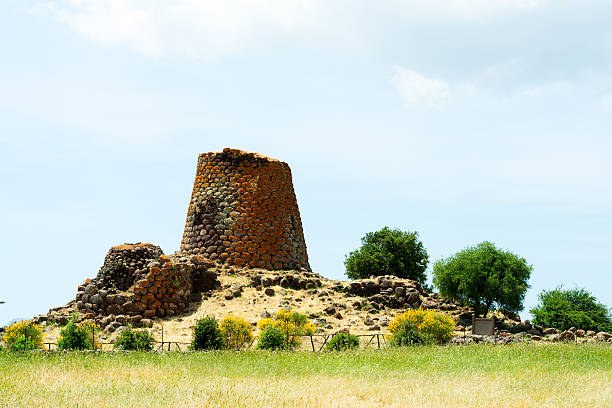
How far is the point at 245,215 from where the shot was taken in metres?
29.8

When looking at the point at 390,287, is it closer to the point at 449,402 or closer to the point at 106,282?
the point at 106,282

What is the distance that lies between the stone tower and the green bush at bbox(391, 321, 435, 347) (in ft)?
36.1

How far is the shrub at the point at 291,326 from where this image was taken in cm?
1958

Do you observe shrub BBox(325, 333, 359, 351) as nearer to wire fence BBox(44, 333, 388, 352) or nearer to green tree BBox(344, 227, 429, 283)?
wire fence BBox(44, 333, 388, 352)

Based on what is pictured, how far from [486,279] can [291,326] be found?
12.6 m

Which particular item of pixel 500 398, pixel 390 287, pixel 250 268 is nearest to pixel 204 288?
pixel 250 268

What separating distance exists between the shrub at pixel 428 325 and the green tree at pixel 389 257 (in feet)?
51.9

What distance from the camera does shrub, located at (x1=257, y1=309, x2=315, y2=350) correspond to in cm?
1958

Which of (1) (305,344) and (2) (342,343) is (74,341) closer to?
(1) (305,344)

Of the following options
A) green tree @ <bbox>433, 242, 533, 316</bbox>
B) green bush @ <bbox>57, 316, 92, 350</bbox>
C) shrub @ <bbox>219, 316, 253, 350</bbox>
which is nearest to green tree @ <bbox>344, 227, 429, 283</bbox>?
green tree @ <bbox>433, 242, 533, 316</bbox>

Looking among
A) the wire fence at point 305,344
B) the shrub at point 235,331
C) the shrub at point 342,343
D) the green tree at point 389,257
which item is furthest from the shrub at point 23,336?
the green tree at point 389,257

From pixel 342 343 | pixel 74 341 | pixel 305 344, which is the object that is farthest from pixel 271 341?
pixel 74 341

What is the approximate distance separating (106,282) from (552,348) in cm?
1562

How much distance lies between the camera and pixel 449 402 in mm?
10742
